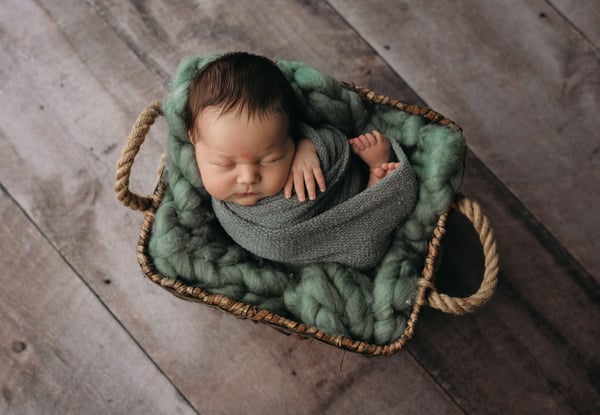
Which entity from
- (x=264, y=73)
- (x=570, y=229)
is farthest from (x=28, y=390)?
(x=570, y=229)

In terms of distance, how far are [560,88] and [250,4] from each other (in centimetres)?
67

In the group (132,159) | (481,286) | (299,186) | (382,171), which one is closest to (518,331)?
(481,286)

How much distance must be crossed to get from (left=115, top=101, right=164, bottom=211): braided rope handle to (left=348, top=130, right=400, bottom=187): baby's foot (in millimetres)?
341

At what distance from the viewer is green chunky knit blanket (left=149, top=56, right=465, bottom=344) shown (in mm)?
894

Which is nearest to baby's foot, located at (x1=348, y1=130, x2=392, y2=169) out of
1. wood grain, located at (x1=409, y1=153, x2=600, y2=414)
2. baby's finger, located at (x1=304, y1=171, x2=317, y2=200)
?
baby's finger, located at (x1=304, y1=171, x2=317, y2=200)

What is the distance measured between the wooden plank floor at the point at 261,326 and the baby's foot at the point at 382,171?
24 centimetres

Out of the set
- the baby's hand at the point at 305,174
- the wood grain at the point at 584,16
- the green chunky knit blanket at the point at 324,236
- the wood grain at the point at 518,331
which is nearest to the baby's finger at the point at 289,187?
the baby's hand at the point at 305,174

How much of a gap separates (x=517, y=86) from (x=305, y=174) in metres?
0.55

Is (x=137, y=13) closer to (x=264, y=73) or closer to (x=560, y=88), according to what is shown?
(x=264, y=73)

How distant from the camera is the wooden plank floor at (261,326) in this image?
1.07m

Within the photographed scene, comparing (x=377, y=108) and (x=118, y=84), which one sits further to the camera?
(x=118, y=84)

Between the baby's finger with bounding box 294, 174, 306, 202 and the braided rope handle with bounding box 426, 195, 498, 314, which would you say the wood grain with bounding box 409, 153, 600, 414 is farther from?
the baby's finger with bounding box 294, 174, 306, 202

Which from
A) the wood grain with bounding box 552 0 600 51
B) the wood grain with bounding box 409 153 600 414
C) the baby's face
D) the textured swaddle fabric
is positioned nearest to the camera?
the baby's face

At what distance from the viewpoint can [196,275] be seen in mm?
907
